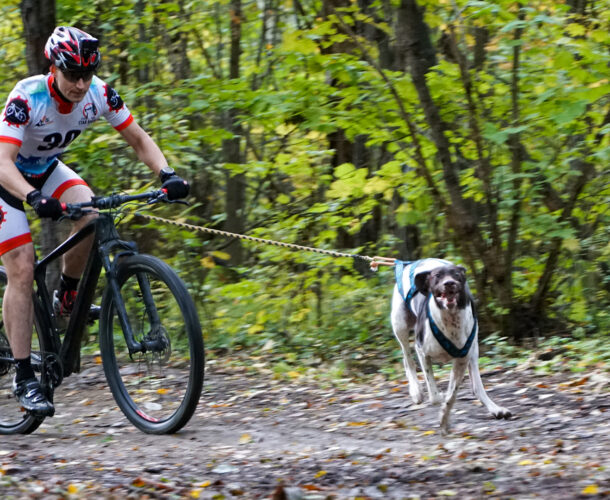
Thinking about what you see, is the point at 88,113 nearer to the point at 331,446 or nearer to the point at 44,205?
the point at 44,205

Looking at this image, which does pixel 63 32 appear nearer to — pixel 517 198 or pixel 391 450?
pixel 391 450

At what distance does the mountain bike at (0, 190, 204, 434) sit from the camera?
15.6 feet

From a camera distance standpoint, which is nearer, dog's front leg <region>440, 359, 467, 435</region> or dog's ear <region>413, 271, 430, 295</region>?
dog's front leg <region>440, 359, 467, 435</region>

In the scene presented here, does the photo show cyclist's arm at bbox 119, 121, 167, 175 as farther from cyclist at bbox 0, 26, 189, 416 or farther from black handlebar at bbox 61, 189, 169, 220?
black handlebar at bbox 61, 189, 169, 220

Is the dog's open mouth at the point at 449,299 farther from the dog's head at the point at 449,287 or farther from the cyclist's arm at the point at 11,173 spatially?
the cyclist's arm at the point at 11,173

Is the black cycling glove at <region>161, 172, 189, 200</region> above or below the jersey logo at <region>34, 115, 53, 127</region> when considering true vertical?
below

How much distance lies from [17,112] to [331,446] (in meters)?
2.65

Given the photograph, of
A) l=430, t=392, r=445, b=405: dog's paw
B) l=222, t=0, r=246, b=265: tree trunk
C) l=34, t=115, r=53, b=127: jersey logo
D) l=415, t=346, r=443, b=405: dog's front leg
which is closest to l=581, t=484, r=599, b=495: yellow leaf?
l=415, t=346, r=443, b=405: dog's front leg

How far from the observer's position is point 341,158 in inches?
408

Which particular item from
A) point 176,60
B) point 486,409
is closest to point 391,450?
point 486,409

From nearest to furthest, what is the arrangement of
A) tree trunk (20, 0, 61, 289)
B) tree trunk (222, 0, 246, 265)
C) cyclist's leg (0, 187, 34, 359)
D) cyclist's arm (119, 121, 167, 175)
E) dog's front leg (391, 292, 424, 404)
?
cyclist's leg (0, 187, 34, 359)
cyclist's arm (119, 121, 167, 175)
dog's front leg (391, 292, 424, 404)
tree trunk (20, 0, 61, 289)
tree trunk (222, 0, 246, 265)

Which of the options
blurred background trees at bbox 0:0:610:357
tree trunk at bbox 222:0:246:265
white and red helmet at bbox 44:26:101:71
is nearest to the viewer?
white and red helmet at bbox 44:26:101:71

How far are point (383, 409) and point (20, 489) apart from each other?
288 centimetres

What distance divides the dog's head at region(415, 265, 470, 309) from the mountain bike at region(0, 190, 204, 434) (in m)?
1.43
